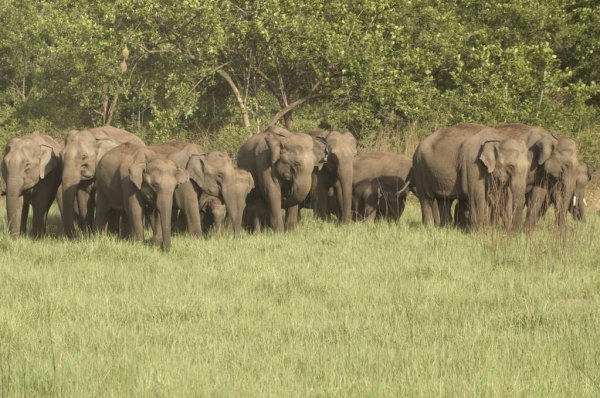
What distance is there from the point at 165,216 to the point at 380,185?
18.7 ft

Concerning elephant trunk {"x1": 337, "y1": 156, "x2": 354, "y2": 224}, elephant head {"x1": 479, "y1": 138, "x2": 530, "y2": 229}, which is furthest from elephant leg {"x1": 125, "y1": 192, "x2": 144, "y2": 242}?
elephant head {"x1": 479, "y1": 138, "x2": 530, "y2": 229}

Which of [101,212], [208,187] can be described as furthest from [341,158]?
[101,212]

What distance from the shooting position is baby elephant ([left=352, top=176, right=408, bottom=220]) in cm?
1783

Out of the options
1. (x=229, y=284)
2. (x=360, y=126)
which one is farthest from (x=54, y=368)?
(x=360, y=126)

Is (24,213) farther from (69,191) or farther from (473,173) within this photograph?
(473,173)

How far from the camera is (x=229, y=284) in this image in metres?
10.7

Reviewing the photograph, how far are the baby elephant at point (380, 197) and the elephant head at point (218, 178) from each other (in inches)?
131

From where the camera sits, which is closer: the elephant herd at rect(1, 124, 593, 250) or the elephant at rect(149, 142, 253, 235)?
the elephant herd at rect(1, 124, 593, 250)

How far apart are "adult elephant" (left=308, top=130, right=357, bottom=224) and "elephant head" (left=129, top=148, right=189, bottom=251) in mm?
3670

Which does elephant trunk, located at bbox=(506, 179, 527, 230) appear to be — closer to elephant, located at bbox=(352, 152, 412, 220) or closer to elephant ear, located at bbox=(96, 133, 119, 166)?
elephant, located at bbox=(352, 152, 412, 220)

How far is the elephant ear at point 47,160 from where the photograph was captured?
1538cm

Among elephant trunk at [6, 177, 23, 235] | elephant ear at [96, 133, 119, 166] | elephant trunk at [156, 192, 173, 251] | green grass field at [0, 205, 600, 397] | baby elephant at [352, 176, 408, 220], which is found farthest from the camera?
baby elephant at [352, 176, 408, 220]

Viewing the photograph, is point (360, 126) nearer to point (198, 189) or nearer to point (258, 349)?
point (198, 189)

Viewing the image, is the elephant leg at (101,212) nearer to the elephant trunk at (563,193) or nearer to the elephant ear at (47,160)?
the elephant ear at (47,160)
